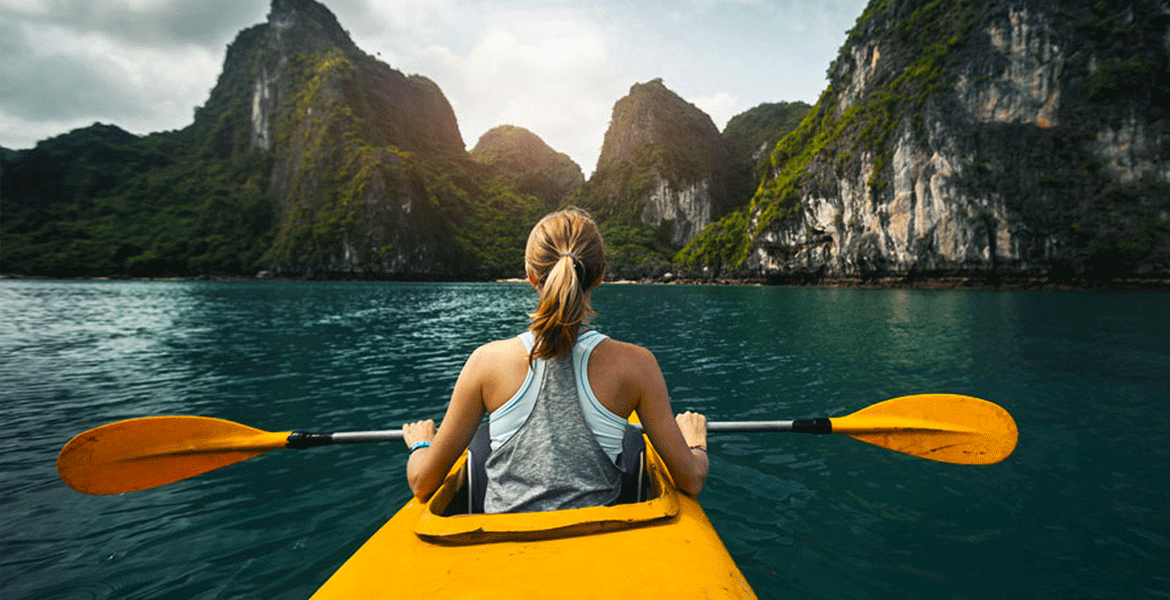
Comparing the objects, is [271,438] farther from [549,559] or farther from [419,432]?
[549,559]

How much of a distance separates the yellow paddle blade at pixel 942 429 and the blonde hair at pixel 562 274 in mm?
2963

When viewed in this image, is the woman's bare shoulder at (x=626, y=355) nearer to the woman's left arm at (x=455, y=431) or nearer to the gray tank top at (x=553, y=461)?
the gray tank top at (x=553, y=461)

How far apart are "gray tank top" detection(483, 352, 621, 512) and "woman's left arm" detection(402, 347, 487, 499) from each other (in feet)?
0.50

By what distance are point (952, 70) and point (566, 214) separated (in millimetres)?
68484

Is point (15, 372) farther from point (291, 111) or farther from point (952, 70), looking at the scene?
point (291, 111)

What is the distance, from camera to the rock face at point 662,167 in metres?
129

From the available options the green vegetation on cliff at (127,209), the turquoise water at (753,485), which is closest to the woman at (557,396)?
the turquoise water at (753,485)

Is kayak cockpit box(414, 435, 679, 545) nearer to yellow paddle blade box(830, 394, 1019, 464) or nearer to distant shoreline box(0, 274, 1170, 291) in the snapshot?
yellow paddle blade box(830, 394, 1019, 464)

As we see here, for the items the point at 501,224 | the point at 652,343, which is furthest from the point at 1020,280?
the point at 501,224

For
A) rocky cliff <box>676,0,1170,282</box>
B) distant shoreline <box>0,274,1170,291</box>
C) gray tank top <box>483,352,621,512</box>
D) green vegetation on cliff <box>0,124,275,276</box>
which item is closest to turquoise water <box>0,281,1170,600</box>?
gray tank top <box>483,352,621,512</box>

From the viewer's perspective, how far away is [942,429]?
3.64 m

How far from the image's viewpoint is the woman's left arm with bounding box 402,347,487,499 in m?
1.71

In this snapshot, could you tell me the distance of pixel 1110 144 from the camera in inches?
1726

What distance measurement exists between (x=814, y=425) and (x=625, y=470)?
2.20 metres
